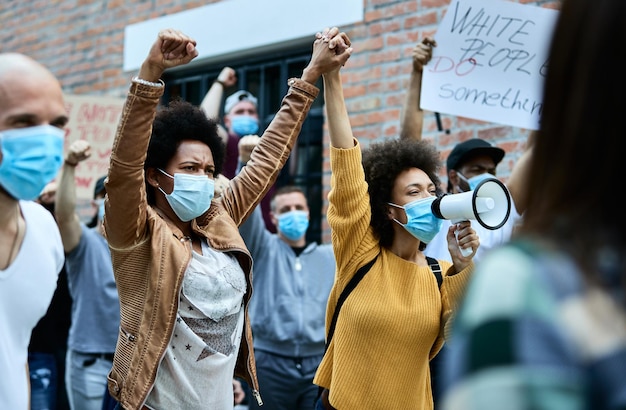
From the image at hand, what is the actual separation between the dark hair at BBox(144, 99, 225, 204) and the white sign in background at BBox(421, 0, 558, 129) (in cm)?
141

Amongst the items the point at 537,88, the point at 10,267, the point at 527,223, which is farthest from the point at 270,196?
the point at 527,223

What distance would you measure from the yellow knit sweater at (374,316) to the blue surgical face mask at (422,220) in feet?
0.43

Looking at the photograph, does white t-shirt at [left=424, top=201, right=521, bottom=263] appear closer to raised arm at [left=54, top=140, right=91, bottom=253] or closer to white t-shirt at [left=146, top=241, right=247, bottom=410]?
white t-shirt at [left=146, top=241, right=247, bottom=410]

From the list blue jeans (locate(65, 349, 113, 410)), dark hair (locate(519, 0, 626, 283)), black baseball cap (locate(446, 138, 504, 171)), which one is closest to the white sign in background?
black baseball cap (locate(446, 138, 504, 171))

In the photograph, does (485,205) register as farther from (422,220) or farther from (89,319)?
(89,319)

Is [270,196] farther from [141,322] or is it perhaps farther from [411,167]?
[141,322]

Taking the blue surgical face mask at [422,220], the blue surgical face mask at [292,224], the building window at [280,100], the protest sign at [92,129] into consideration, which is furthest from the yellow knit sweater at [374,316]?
the protest sign at [92,129]

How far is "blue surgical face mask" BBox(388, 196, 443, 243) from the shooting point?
308 cm

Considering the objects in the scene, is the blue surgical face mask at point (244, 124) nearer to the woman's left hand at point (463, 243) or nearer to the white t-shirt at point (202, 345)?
the woman's left hand at point (463, 243)

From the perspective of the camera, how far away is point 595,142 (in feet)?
2.90

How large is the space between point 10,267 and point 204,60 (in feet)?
15.6

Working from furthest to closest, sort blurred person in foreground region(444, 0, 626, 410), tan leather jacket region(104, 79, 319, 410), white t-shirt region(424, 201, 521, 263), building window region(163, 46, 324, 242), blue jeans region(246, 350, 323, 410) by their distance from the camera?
1. building window region(163, 46, 324, 242)
2. blue jeans region(246, 350, 323, 410)
3. white t-shirt region(424, 201, 521, 263)
4. tan leather jacket region(104, 79, 319, 410)
5. blurred person in foreground region(444, 0, 626, 410)

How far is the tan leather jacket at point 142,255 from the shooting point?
7.90 feet

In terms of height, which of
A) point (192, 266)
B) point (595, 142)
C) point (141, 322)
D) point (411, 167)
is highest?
point (595, 142)
